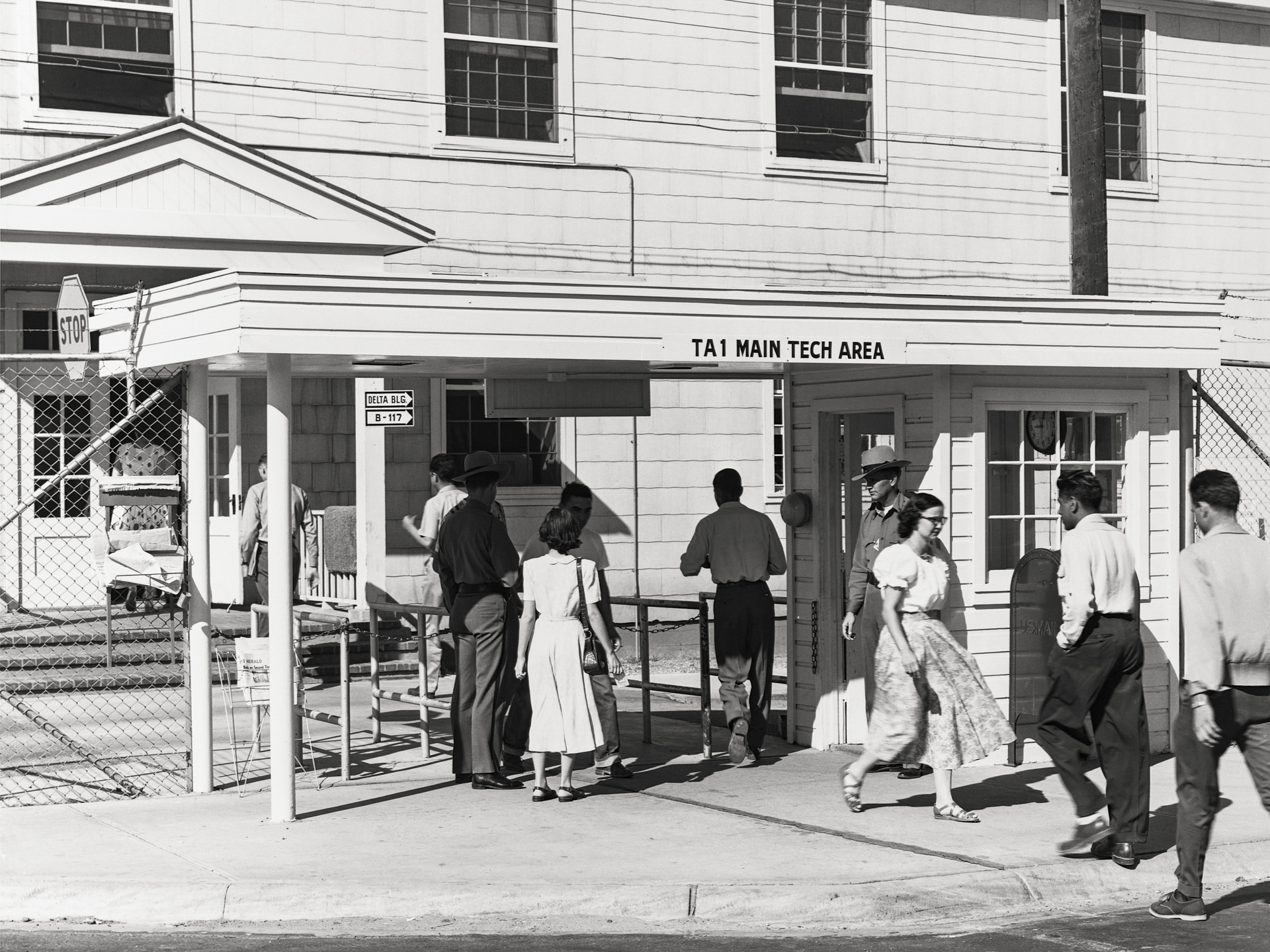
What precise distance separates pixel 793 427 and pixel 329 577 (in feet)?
21.7

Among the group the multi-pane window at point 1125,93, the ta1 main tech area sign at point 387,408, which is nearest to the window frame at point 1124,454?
the ta1 main tech area sign at point 387,408

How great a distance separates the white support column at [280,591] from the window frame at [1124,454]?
416 centimetres

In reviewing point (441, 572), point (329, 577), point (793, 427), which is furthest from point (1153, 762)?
point (329, 577)

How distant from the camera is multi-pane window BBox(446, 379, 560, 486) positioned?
56.4ft

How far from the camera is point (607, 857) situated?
311 inches

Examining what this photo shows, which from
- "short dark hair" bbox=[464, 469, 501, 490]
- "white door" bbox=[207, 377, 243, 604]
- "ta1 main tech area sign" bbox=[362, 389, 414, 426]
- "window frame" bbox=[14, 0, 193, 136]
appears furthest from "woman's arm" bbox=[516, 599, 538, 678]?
"window frame" bbox=[14, 0, 193, 136]

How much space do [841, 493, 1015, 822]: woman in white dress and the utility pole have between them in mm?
3218

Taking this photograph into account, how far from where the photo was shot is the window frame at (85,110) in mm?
15477

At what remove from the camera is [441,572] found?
9.95 meters

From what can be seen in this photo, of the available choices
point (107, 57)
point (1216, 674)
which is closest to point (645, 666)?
point (1216, 674)

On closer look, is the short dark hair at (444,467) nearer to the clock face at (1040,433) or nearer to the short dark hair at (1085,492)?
the clock face at (1040,433)

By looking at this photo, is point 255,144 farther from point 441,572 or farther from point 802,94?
point 441,572

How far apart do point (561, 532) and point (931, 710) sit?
2.20 m

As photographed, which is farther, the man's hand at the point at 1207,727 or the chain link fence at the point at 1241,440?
the chain link fence at the point at 1241,440
